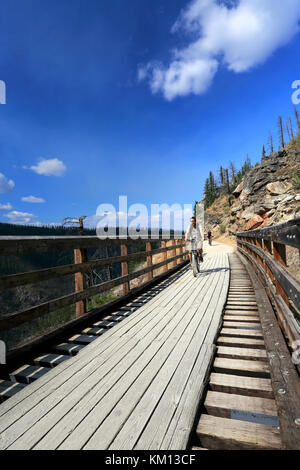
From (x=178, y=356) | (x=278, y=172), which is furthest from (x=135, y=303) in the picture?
(x=278, y=172)

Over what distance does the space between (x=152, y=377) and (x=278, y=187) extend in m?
32.6

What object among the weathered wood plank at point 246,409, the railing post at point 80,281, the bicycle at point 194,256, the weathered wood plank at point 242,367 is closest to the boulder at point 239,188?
the bicycle at point 194,256

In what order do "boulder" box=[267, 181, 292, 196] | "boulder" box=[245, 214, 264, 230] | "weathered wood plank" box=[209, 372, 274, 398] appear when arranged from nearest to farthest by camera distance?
"weathered wood plank" box=[209, 372, 274, 398]
"boulder" box=[245, 214, 264, 230]
"boulder" box=[267, 181, 292, 196]

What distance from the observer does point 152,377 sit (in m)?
2.23

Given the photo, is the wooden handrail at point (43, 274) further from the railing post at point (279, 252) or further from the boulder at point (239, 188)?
the boulder at point (239, 188)

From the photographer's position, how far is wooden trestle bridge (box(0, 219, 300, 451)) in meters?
1.58

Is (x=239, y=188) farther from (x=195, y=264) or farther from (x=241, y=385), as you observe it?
(x=241, y=385)

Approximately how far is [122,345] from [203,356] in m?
1.05

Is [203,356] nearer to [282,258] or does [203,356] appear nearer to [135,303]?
[282,258]

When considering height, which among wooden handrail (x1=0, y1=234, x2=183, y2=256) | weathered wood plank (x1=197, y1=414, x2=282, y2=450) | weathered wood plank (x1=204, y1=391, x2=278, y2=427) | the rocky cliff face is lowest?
weathered wood plank (x1=204, y1=391, x2=278, y2=427)

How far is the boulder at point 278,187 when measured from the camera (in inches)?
1131

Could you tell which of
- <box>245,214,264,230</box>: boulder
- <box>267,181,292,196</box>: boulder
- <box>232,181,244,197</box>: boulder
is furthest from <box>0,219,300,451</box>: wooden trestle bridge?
<box>232,181,244,197</box>: boulder

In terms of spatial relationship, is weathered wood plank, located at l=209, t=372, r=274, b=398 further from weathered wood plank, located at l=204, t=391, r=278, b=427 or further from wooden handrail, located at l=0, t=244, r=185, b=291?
wooden handrail, located at l=0, t=244, r=185, b=291

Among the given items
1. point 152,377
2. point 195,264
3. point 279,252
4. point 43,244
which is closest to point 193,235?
point 195,264
